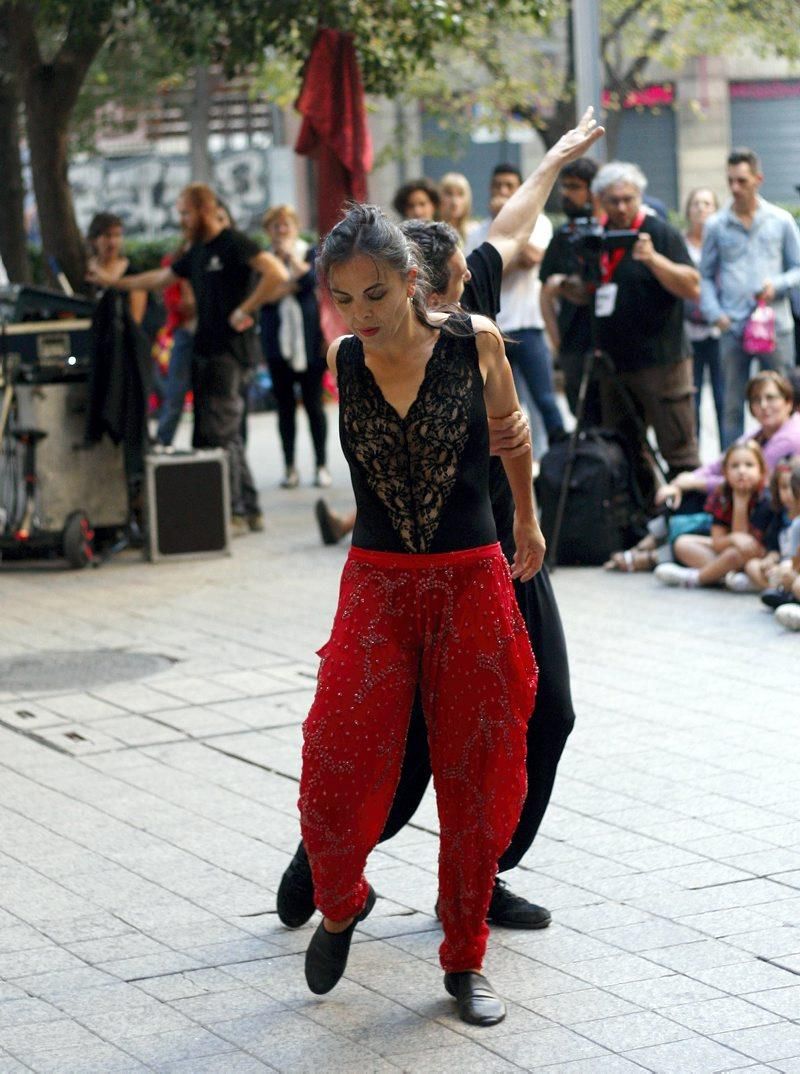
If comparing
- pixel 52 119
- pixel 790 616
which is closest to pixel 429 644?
pixel 790 616

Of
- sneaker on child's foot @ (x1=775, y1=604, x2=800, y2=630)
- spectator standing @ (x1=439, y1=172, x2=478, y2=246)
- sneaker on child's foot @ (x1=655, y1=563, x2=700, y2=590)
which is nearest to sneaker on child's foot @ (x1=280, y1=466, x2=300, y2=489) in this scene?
spectator standing @ (x1=439, y1=172, x2=478, y2=246)

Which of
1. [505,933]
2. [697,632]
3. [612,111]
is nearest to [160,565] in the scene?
[697,632]

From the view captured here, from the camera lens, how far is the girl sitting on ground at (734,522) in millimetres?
9422

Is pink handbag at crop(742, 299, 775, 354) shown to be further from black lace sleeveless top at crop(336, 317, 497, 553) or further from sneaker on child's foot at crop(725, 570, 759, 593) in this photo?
black lace sleeveless top at crop(336, 317, 497, 553)

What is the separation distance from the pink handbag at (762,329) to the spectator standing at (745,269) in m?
0.06

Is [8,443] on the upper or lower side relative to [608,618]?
upper

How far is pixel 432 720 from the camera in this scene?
14.5 feet

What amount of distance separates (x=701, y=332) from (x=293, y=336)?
309 centimetres

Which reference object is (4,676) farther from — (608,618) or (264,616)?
(608,618)

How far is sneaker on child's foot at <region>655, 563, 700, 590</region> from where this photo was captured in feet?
31.9

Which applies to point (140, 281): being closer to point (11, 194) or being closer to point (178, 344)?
point (178, 344)

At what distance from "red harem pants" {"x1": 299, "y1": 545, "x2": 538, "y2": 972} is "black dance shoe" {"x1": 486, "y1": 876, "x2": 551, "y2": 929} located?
523mm

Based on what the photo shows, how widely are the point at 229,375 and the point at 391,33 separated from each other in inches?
106

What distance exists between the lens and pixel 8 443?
37.7 ft
